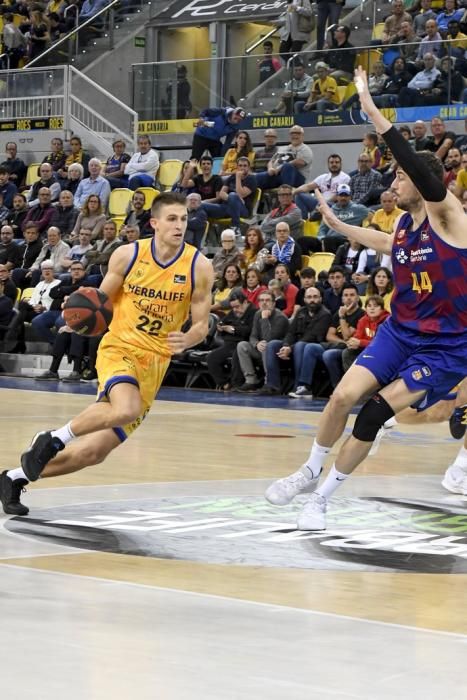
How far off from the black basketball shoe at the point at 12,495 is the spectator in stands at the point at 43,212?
1586cm

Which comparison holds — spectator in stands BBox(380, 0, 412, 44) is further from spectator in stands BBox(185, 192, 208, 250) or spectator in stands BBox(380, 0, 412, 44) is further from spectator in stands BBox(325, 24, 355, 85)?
spectator in stands BBox(185, 192, 208, 250)

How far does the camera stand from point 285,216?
19203 millimetres

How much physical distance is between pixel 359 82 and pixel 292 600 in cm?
289

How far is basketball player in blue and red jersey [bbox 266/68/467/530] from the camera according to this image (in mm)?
6848

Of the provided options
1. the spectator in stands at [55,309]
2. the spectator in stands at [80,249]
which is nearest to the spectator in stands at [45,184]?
the spectator in stands at [80,249]

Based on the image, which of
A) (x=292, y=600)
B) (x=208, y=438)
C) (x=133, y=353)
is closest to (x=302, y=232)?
(x=208, y=438)

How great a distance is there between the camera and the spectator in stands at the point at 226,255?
18.9 m

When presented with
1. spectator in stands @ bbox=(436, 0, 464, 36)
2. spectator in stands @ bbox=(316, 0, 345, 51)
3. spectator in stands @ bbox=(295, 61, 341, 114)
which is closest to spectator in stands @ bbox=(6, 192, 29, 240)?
spectator in stands @ bbox=(295, 61, 341, 114)

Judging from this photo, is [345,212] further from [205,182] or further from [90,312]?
[90,312]

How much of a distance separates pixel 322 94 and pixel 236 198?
269 centimetres

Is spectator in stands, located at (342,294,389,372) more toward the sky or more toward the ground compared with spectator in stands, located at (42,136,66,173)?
more toward the ground

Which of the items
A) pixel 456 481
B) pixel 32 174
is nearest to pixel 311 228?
pixel 32 174

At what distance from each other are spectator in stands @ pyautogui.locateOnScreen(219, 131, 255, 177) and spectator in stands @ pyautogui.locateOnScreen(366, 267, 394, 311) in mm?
5315

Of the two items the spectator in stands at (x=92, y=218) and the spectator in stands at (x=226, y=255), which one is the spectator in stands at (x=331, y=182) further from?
the spectator in stands at (x=92, y=218)
